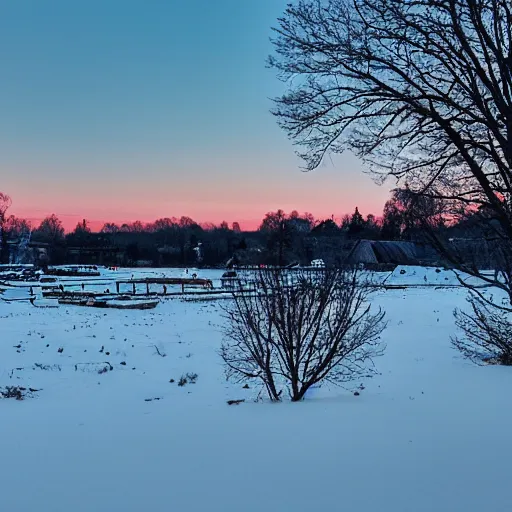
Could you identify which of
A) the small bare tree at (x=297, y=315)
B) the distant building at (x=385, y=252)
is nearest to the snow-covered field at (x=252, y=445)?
the small bare tree at (x=297, y=315)

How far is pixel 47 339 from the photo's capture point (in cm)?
1234

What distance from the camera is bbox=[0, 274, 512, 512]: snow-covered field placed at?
2979 mm

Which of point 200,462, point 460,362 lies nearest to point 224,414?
point 200,462

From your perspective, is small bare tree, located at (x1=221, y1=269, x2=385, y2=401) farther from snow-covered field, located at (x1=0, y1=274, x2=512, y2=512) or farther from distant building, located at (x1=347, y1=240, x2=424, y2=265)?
distant building, located at (x1=347, y1=240, x2=424, y2=265)

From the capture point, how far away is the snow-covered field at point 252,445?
298 cm

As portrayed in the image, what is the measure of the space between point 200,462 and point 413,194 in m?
3.92

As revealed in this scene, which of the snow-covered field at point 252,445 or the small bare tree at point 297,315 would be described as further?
the small bare tree at point 297,315

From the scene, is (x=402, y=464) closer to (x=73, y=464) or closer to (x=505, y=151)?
(x=73, y=464)

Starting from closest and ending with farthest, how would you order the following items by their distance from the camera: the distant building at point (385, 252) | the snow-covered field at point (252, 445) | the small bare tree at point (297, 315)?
the snow-covered field at point (252, 445) → the small bare tree at point (297, 315) → the distant building at point (385, 252)

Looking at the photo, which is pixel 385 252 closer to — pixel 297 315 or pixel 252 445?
pixel 297 315

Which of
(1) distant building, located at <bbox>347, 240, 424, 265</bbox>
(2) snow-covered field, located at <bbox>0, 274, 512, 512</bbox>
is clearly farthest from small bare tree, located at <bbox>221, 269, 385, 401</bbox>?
(1) distant building, located at <bbox>347, 240, 424, 265</bbox>

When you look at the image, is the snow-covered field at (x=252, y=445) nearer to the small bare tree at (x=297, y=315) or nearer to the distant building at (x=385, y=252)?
the small bare tree at (x=297, y=315)

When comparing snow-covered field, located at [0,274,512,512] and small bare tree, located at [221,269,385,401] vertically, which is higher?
small bare tree, located at [221,269,385,401]

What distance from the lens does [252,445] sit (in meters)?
3.96
